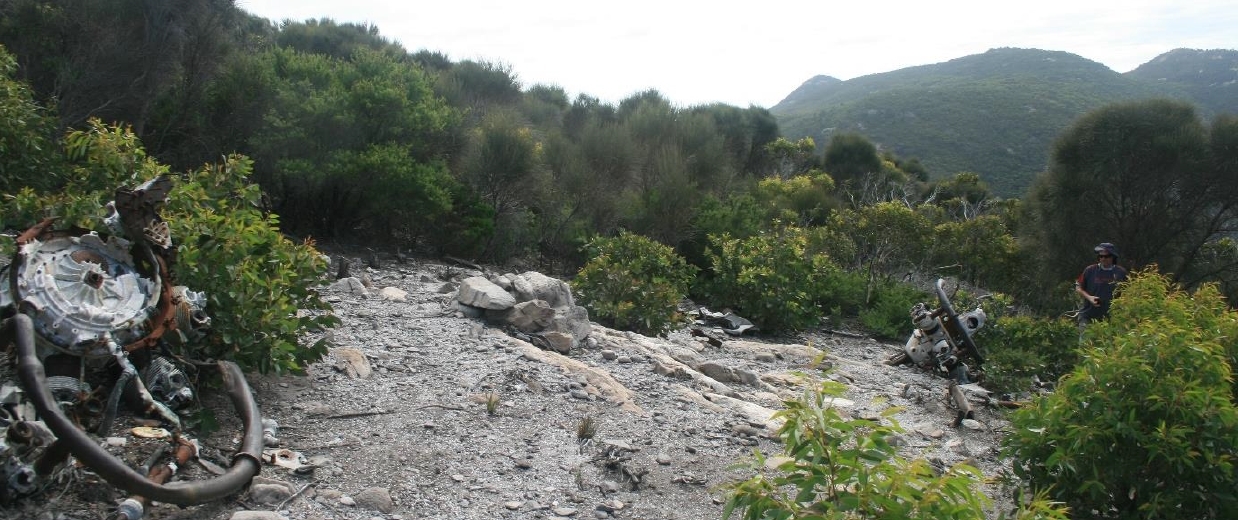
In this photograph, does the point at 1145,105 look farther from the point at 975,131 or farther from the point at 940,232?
the point at 975,131

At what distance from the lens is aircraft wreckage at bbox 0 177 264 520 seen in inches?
114

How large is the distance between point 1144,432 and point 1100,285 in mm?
5097

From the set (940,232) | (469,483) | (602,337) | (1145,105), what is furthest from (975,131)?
(469,483)

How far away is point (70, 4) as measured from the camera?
1151 cm

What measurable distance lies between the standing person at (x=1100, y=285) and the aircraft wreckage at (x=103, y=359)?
8306 mm

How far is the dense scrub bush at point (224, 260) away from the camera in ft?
13.6

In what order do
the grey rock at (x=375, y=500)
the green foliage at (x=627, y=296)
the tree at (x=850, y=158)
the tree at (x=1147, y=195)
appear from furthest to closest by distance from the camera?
the tree at (x=850, y=158)
the tree at (x=1147, y=195)
the green foliage at (x=627, y=296)
the grey rock at (x=375, y=500)

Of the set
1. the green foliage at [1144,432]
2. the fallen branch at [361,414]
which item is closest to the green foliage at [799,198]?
the green foliage at [1144,432]

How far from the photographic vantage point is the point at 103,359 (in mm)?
3529

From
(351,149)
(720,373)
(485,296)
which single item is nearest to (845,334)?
(720,373)

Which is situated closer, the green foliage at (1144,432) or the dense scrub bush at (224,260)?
the green foliage at (1144,432)

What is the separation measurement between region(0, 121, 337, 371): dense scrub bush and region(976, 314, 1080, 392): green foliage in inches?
254

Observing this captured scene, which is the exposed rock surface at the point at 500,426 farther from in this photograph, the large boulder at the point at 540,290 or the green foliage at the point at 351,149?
the green foliage at the point at 351,149

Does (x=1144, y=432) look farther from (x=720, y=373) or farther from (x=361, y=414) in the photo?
(x=361, y=414)
